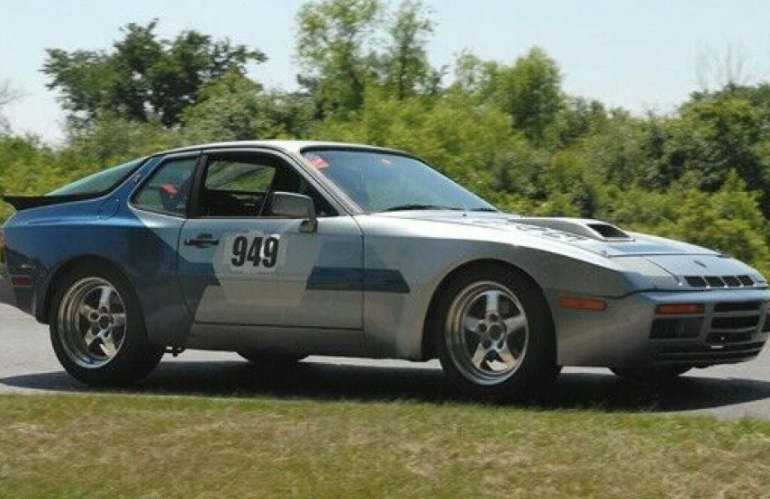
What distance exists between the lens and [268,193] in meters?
10.3

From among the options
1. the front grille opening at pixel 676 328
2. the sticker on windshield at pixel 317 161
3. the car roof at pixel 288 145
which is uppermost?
the car roof at pixel 288 145

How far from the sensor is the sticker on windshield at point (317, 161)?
10.1 m

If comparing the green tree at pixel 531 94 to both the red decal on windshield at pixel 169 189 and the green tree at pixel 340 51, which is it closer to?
the green tree at pixel 340 51

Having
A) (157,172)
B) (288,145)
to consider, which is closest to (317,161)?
(288,145)

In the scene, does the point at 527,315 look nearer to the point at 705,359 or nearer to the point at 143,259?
the point at 705,359

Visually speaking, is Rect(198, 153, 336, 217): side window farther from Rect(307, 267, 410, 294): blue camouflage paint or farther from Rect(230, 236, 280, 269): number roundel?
Rect(307, 267, 410, 294): blue camouflage paint

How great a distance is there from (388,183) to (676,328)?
2100 millimetres

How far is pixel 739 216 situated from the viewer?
51438 mm

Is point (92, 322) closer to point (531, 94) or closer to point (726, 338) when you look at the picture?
point (726, 338)

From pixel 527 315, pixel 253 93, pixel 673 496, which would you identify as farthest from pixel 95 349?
pixel 253 93

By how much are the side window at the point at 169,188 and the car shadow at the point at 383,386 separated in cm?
108

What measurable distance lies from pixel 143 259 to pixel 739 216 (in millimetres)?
42788

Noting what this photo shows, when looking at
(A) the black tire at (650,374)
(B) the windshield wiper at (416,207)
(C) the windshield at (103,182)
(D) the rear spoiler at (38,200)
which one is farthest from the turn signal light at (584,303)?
(D) the rear spoiler at (38,200)

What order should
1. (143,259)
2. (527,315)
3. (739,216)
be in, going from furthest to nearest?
(739,216) → (143,259) → (527,315)
